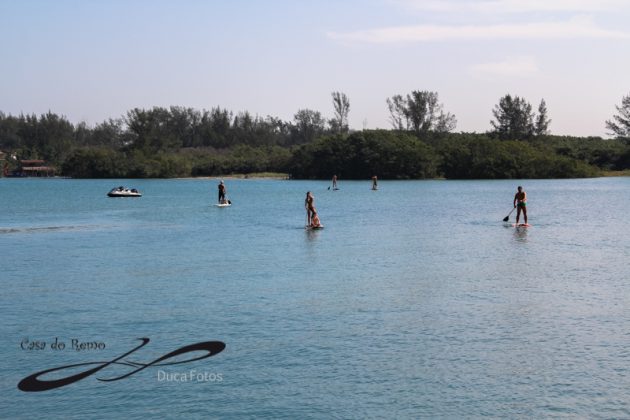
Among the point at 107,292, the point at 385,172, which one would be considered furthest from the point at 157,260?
the point at 385,172

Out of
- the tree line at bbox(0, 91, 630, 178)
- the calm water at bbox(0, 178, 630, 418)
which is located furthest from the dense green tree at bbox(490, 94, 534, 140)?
the calm water at bbox(0, 178, 630, 418)

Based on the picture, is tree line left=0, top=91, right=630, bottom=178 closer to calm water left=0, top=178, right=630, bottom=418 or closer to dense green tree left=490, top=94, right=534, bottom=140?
dense green tree left=490, top=94, right=534, bottom=140

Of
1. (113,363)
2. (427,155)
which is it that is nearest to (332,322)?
(113,363)

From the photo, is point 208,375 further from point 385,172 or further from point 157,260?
point 385,172

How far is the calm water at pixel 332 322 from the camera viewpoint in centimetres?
1423

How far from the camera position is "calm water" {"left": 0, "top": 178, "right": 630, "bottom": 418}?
1423 cm

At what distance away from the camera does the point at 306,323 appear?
20016mm

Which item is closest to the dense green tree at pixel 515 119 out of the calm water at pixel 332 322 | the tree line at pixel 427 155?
the tree line at pixel 427 155

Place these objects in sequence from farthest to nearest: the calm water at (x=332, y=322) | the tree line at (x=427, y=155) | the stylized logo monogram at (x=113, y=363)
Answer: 1. the tree line at (x=427, y=155)
2. the stylized logo monogram at (x=113, y=363)
3. the calm water at (x=332, y=322)

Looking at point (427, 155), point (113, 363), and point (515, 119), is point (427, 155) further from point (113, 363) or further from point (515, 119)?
point (113, 363)

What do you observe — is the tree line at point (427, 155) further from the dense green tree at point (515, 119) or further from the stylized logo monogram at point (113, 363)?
the stylized logo monogram at point (113, 363)

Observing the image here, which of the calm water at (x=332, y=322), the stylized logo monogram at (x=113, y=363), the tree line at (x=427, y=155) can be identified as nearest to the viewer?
the calm water at (x=332, y=322)

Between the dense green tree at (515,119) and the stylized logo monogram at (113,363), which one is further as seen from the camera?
the dense green tree at (515,119)

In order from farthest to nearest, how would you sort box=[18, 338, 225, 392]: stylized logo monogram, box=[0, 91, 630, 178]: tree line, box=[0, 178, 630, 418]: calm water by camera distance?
box=[0, 91, 630, 178]: tree line → box=[18, 338, 225, 392]: stylized logo monogram → box=[0, 178, 630, 418]: calm water
